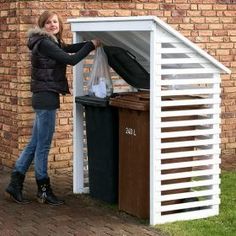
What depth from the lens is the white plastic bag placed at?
759cm

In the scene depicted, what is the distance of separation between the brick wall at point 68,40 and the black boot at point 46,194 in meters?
1.57

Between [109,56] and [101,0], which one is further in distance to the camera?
[101,0]

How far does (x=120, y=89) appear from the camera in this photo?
8.77 metres

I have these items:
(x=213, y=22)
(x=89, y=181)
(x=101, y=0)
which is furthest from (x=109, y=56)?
(x=213, y=22)

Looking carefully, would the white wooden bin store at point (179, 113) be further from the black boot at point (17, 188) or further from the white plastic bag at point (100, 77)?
the black boot at point (17, 188)

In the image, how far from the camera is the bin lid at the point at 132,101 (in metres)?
6.77

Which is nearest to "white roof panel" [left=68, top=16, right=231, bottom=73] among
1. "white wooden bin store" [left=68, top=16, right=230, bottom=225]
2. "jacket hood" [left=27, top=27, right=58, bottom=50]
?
"white wooden bin store" [left=68, top=16, right=230, bottom=225]

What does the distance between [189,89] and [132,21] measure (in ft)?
2.77

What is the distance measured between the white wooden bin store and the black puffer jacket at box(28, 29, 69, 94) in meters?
0.54

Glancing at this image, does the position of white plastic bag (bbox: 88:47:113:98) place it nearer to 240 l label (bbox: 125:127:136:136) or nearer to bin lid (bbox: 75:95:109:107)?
bin lid (bbox: 75:95:109:107)

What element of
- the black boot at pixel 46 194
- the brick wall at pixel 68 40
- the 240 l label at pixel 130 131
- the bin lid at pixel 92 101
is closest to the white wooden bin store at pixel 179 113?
the 240 l label at pixel 130 131

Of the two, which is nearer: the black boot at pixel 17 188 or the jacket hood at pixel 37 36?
the jacket hood at pixel 37 36

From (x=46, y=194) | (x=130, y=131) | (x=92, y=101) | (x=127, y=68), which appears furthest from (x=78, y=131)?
(x=130, y=131)

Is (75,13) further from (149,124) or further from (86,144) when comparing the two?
(149,124)
